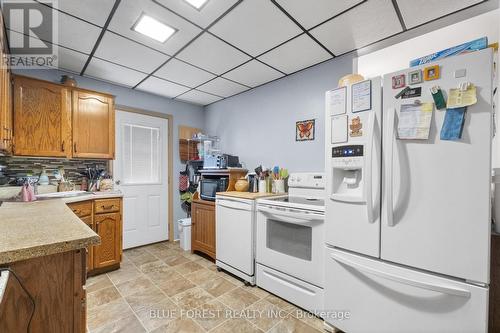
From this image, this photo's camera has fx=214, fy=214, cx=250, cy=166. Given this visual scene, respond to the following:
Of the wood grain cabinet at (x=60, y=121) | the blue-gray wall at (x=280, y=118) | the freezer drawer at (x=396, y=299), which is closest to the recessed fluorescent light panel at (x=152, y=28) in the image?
the wood grain cabinet at (x=60, y=121)

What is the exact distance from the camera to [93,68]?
8.20 feet

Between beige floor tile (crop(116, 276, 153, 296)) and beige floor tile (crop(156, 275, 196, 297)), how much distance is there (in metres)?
0.12

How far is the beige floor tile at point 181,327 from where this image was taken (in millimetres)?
1558

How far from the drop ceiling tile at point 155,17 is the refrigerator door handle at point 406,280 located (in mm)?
2119

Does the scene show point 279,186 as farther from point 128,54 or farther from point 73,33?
point 73,33

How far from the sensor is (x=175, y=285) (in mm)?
2178

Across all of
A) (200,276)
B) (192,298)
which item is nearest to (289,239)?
(192,298)

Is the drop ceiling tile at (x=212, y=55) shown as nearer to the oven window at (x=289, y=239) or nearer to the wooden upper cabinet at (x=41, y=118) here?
the wooden upper cabinet at (x=41, y=118)

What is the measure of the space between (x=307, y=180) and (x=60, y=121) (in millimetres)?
2740

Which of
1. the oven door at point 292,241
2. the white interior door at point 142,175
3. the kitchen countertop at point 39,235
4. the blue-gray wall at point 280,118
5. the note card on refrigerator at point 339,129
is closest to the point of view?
the kitchen countertop at point 39,235

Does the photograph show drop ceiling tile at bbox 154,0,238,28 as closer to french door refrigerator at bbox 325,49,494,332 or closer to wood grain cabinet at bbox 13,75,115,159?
french door refrigerator at bbox 325,49,494,332

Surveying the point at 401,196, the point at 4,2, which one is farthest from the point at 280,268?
the point at 4,2

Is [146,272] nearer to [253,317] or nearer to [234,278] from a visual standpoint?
[234,278]

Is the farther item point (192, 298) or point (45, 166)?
point (45, 166)
